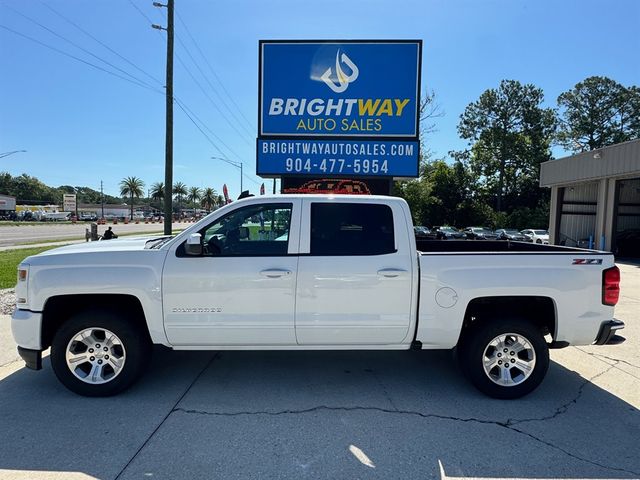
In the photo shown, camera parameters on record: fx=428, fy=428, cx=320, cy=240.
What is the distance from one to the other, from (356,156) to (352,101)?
4.23 feet

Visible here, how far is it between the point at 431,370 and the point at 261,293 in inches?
89.8

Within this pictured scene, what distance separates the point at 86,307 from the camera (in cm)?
419

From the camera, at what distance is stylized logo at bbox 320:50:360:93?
998cm

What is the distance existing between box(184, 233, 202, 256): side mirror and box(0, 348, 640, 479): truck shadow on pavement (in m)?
1.42

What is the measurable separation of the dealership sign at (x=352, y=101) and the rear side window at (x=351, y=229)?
5902 millimetres

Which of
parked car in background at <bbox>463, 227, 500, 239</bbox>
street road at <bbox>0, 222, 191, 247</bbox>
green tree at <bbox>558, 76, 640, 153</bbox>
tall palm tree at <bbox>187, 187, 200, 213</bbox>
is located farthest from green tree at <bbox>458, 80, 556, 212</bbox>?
tall palm tree at <bbox>187, 187, 200, 213</bbox>

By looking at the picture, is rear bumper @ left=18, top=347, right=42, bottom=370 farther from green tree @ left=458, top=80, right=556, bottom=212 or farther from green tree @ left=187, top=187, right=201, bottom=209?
green tree @ left=187, top=187, right=201, bottom=209

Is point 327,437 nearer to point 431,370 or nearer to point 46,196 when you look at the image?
point 431,370

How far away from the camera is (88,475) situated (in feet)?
9.57

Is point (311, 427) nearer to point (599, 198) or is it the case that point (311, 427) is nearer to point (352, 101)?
point (352, 101)

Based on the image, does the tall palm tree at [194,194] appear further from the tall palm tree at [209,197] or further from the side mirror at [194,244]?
the side mirror at [194,244]

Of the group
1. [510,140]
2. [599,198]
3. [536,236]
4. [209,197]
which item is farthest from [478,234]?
[209,197]

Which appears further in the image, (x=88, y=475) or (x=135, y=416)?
(x=135, y=416)

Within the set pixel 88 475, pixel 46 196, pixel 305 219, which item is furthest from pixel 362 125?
pixel 46 196
